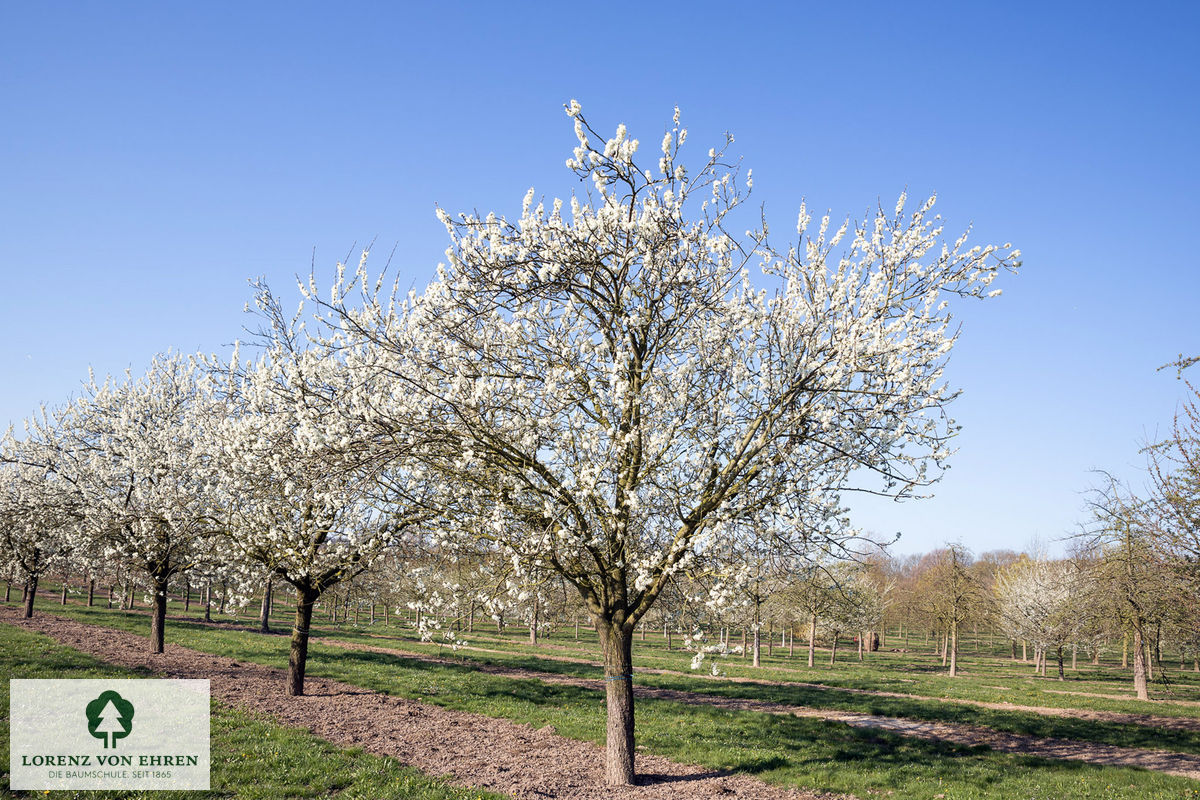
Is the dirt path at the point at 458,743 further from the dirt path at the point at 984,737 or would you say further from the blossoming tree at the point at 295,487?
the dirt path at the point at 984,737

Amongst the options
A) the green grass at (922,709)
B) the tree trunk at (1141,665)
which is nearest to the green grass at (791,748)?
the green grass at (922,709)

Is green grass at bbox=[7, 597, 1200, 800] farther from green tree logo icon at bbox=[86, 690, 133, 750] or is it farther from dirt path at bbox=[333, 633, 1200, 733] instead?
green tree logo icon at bbox=[86, 690, 133, 750]

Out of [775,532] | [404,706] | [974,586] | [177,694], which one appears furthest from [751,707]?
[974,586]

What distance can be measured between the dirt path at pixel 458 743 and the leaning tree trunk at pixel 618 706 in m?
0.26

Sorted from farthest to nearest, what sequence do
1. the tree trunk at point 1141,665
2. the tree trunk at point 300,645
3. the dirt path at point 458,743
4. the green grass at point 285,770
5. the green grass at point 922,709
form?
the tree trunk at point 1141,665 < the green grass at point 922,709 < the tree trunk at point 300,645 < the dirt path at point 458,743 < the green grass at point 285,770

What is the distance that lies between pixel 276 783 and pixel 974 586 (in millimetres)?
43681

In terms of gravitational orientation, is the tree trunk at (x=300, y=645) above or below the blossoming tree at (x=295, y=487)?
below

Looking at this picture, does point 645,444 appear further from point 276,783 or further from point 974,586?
point 974,586

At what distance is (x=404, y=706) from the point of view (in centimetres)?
1504

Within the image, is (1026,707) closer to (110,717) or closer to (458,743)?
(458,743)

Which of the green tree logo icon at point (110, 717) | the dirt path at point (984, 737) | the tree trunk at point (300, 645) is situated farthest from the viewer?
the tree trunk at point (300, 645)

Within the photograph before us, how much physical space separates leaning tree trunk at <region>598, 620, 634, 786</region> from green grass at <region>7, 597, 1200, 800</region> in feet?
7.30

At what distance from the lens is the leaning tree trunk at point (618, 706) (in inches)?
392

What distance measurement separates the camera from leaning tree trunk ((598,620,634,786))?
9951 mm
